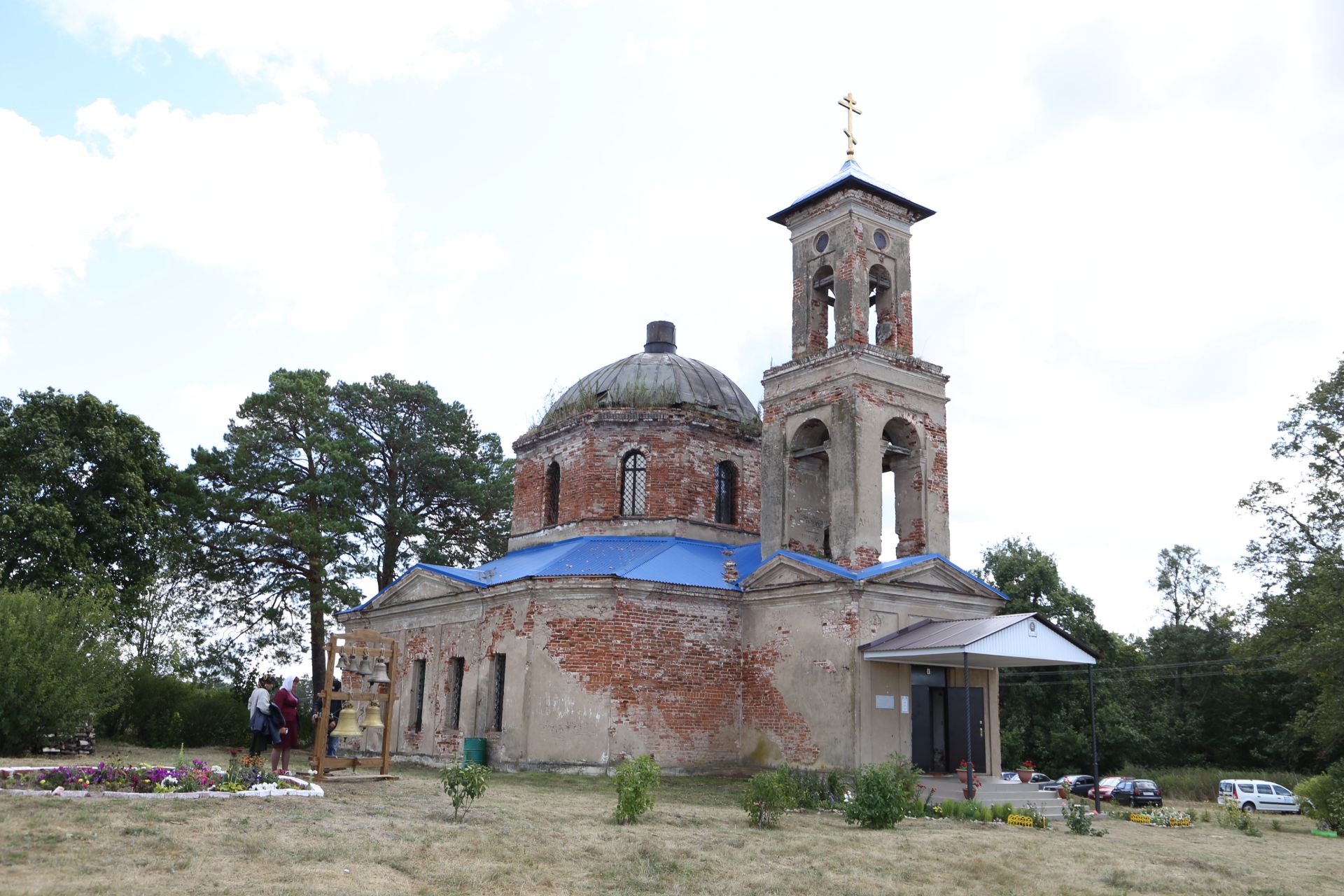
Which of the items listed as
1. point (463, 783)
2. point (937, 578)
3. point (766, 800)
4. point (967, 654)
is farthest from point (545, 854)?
point (937, 578)

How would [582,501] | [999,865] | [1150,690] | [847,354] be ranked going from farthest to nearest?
[1150,690] < [582,501] < [847,354] < [999,865]

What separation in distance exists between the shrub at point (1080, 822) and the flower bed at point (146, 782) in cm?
1147

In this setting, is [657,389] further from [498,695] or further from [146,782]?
[146,782]

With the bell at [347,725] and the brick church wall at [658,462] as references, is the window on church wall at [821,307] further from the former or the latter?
the bell at [347,725]

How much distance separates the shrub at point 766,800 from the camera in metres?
13.8

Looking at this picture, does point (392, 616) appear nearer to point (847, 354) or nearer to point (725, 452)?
point (725, 452)

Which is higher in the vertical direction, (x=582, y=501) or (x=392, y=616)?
(x=582, y=501)

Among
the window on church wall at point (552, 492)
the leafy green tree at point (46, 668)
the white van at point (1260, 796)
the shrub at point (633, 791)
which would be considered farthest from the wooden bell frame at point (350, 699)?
the white van at point (1260, 796)

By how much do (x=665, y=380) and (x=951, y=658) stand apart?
11.1 m

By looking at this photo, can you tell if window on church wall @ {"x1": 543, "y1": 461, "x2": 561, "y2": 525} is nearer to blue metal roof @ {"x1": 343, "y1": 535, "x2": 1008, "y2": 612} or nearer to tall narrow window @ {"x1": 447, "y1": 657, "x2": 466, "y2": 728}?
blue metal roof @ {"x1": 343, "y1": 535, "x2": 1008, "y2": 612}

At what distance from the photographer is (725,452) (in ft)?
89.3

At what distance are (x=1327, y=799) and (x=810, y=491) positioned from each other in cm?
1309

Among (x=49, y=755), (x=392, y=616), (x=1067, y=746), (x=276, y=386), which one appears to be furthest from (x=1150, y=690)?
(x=49, y=755)

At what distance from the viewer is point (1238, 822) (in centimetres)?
2014
